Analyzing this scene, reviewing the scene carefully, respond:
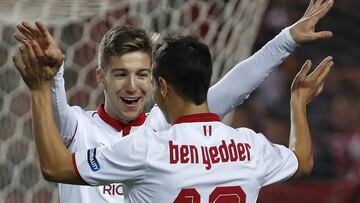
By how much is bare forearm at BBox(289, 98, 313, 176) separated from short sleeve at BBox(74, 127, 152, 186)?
512 mm

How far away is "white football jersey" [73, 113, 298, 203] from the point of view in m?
2.35

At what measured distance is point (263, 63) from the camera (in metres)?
2.87

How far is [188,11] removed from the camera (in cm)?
409

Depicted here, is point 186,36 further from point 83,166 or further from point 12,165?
point 12,165

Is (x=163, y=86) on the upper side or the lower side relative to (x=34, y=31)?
lower

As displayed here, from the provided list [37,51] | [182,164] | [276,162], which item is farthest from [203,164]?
[37,51]

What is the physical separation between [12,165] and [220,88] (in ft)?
3.65

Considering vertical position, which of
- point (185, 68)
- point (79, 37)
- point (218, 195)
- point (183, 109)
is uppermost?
point (79, 37)

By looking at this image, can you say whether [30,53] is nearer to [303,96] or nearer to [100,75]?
[100,75]

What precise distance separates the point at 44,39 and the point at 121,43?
0.68 m

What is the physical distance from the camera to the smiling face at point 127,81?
9.82 feet

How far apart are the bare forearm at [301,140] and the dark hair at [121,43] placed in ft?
1.84

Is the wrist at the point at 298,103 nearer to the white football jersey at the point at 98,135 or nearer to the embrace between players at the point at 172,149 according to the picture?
the embrace between players at the point at 172,149

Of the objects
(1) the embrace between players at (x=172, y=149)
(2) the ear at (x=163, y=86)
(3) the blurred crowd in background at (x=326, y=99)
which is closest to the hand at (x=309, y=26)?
(1) the embrace between players at (x=172, y=149)
